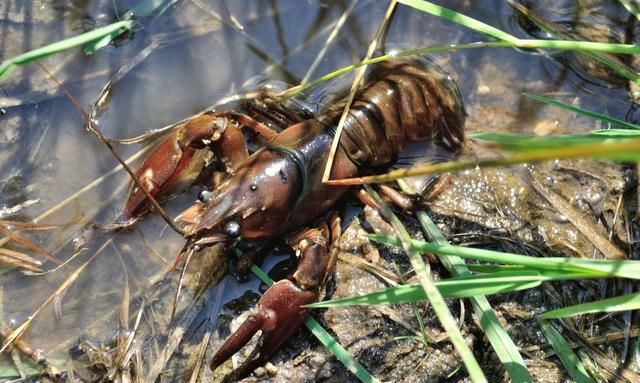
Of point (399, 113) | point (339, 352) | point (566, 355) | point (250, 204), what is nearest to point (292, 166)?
point (250, 204)

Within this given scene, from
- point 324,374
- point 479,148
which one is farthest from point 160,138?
point 479,148

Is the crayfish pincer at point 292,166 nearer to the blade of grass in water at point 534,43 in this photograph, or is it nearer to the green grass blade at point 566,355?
the blade of grass in water at point 534,43

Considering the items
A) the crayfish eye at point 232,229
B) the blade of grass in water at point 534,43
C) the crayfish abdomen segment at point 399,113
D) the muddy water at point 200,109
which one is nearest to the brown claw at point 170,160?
the muddy water at point 200,109

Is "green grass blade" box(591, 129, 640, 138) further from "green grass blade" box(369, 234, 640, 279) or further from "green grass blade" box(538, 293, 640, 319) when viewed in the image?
"green grass blade" box(538, 293, 640, 319)

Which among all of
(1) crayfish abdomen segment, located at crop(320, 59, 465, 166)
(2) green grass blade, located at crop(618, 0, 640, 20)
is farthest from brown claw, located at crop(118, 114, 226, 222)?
(2) green grass blade, located at crop(618, 0, 640, 20)

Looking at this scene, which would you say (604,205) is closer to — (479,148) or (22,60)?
(479,148)

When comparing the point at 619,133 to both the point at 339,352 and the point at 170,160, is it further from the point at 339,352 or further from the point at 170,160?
the point at 170,160

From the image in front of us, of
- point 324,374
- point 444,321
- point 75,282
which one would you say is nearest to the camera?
point 444,321
